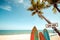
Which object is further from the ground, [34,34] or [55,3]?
[55,3]

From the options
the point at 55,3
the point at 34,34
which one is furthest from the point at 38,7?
the point at 34,34

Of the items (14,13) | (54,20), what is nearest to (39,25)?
(54,20)

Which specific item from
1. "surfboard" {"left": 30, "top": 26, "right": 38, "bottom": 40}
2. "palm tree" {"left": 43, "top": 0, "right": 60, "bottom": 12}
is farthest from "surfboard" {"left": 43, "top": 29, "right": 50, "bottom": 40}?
"palm tree" {"left": 43, "top": 0, "right": 60, "bottom": 12}

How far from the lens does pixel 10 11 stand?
2498 mm

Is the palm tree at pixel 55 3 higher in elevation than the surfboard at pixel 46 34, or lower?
higher

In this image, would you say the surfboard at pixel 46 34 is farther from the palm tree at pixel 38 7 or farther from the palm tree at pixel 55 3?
the palm tree at pixel 55 3

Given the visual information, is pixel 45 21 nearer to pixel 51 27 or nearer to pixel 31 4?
pixel 51 27

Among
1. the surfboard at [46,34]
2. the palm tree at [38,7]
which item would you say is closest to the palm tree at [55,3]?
the palm tree at [38,7]

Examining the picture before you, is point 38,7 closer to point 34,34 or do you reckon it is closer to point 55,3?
point 55,3

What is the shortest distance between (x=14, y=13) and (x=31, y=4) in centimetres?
30

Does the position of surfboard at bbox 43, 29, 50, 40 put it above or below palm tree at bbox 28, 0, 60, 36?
below

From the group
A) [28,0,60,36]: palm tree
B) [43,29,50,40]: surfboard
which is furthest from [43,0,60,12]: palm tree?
[43,29,50,40]: surfboard

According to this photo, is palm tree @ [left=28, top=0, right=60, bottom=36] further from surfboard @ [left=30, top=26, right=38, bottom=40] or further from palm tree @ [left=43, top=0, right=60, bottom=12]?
surfboard @ [left=30, top=26, right=38, bottom=40]

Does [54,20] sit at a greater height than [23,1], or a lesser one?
lesser
